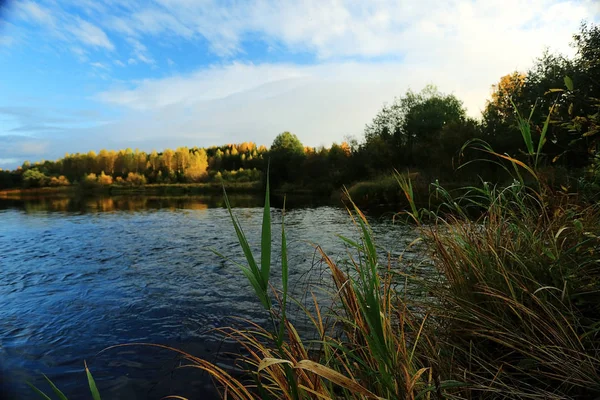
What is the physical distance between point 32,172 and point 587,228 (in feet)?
306

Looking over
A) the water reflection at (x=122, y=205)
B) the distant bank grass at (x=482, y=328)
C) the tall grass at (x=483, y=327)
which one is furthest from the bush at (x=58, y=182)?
the distant bank grass at (x=482, y=328)

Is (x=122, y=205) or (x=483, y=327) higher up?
(x=483, y=327)

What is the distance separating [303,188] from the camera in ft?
139

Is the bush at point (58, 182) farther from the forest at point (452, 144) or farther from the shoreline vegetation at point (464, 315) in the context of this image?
the shoreline vegetation at point (464, 315)

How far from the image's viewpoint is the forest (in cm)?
309

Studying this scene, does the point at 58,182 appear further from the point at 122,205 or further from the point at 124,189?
the point at 122,205

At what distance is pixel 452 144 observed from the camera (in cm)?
2458

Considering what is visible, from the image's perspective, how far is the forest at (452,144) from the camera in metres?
3.09

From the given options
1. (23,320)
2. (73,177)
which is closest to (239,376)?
(23,320)

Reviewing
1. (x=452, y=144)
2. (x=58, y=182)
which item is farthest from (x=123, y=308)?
(x=58, y=182)

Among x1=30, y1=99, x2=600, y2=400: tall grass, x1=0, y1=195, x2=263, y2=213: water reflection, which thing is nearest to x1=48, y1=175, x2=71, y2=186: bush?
x1=0, y1=195, x2=263, y2=213: water reflection

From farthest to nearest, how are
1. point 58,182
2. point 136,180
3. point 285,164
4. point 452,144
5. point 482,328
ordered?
point 136,180
point 58,182
point 285,164
point 452,144
point 482,328

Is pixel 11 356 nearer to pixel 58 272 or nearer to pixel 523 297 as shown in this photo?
pixel 58 272

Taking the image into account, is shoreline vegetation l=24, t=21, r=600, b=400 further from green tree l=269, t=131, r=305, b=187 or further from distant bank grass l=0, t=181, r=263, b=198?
distant bank grass l=0, t=181, r=263, b=198
